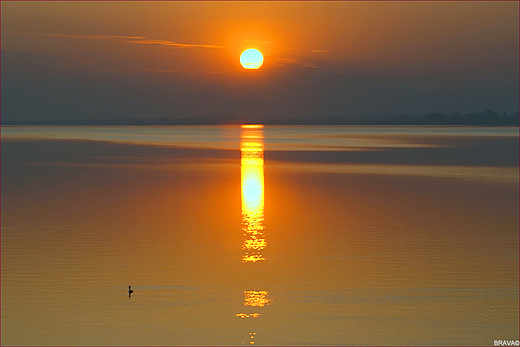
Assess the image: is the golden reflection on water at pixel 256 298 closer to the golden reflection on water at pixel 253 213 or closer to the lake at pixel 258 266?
the lake at pixel 258 266

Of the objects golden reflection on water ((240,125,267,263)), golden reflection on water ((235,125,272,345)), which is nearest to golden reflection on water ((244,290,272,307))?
golden reflection on water ((235,125,272,345))

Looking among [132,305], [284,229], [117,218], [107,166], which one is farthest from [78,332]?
[107,166]

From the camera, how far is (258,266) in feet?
41.2

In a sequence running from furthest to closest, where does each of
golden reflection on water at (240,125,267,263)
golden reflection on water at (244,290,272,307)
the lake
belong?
golden reflection on water at (240,125,267,263) < golden reflection on water at (244,290,272,307) < the lake

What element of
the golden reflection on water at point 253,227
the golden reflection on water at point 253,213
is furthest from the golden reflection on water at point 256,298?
the golden reflection on water at point 253,213

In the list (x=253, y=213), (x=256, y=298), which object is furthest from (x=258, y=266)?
(x=253, y=213)

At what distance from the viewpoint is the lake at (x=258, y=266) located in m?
9.30

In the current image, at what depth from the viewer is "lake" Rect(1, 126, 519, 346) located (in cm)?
930

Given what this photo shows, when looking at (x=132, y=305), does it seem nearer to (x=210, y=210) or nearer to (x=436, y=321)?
(x=436, y=321)

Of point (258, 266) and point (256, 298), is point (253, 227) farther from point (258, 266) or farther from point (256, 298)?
point (256, 298)

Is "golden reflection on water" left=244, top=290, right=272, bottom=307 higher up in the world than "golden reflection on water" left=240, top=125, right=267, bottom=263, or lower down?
lower down

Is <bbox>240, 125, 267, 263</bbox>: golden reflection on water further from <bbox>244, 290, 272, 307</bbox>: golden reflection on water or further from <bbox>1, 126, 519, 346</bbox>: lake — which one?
<bbox>244, 290, 272, 307</bbox>: golden reflection on water

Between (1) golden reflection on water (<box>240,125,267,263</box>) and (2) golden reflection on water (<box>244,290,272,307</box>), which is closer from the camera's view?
(2) golden reflection on water (<box>244,290,272,307</box>)

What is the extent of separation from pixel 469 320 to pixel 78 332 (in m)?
4.77
